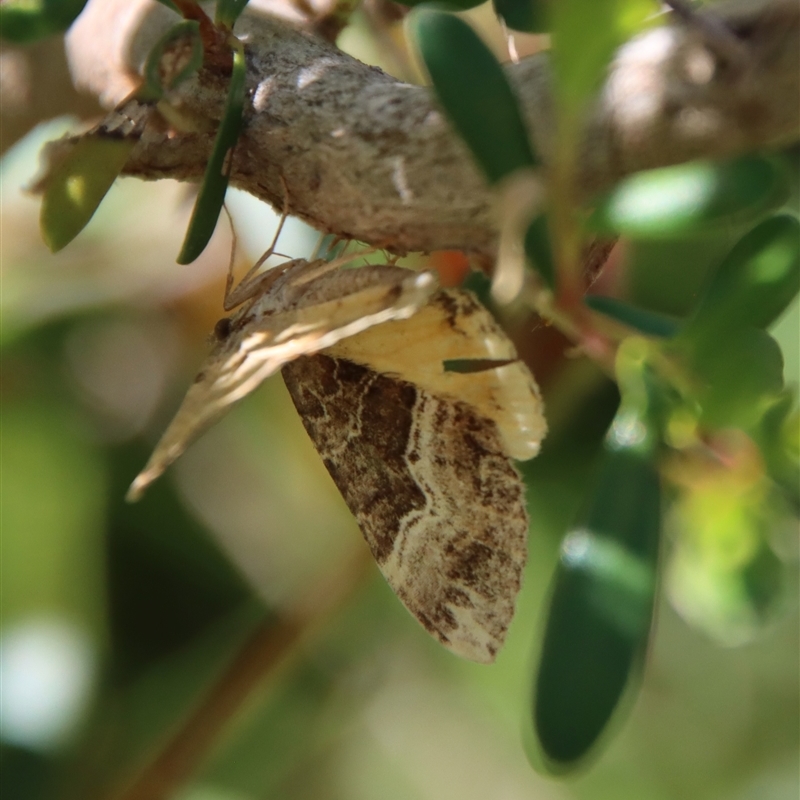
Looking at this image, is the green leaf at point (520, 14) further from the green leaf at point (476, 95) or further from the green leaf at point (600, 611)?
the green leaf at point (600, 611)

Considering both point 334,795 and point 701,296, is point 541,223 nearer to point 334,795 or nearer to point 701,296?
point 701,296

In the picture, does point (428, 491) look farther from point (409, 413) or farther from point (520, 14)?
point (520, 14)

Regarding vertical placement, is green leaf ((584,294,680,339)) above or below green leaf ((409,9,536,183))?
below

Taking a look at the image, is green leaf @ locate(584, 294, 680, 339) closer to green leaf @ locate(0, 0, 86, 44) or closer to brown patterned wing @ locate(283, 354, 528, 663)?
brown patterned wing @ locate(283, 354, 528, 663)

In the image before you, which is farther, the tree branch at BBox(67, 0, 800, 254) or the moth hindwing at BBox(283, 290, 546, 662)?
the moth hindwing at BBox(283, 290, 546, 662)

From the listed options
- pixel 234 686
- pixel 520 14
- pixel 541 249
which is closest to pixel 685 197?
pixel 541 249

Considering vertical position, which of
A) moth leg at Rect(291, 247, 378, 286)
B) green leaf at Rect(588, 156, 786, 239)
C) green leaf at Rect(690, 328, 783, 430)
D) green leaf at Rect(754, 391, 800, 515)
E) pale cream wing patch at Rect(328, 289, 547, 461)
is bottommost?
pale cream wing patch at Rect(328, 289, 547, 461)

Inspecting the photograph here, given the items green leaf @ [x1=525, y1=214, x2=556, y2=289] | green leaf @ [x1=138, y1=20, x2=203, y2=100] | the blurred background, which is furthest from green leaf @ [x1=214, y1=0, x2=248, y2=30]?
the blurred background
